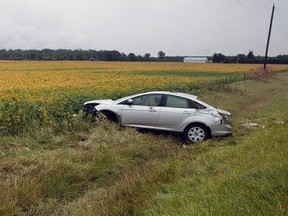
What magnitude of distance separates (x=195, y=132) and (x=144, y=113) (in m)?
1.61

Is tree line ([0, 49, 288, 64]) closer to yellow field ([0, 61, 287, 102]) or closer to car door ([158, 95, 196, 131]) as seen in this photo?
yellow field ([0, 61, 287, 102])

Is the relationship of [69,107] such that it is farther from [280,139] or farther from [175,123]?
[280,139]

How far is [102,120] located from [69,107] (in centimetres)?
104

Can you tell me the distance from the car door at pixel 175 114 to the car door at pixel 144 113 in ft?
0.58

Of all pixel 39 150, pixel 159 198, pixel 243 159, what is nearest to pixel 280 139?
pixel 243 159

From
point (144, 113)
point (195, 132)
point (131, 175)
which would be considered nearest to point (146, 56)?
point (144, 113)

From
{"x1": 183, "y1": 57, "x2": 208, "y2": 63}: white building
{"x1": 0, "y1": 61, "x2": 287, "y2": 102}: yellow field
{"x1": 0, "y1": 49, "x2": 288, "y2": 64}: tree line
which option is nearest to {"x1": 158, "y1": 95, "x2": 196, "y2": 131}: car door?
{"x1": 0, "y1": 61, "x2": 287, "y2": 102}: yellow field

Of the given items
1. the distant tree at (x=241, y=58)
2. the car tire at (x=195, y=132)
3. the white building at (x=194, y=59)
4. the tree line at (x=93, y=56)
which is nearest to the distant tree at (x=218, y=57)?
the tree line at (x=93, y=56)

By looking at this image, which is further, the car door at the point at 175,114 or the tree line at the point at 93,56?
the tree line at the point at 93,56

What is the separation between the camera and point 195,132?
36.7 feet

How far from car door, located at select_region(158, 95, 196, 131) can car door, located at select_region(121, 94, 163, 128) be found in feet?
0.58

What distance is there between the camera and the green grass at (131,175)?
190 inches

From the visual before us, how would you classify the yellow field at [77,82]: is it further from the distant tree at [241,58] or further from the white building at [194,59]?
the white building at [194,59]

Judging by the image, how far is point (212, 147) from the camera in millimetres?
9914
